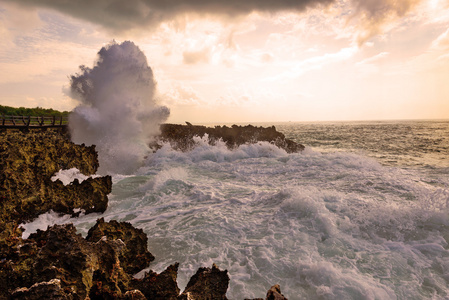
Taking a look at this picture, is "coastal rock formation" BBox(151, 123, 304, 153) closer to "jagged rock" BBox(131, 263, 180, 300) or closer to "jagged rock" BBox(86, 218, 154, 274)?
"jagged rock" BBox(86, 218, 154, 274)

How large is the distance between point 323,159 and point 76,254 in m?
15.0

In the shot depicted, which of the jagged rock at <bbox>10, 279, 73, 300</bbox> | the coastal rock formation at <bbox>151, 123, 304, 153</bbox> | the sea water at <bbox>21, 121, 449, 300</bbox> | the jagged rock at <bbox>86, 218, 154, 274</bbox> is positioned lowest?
the sea water at <bbox>21, 121, 449, 300</bbox>

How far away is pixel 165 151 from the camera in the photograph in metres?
18.3

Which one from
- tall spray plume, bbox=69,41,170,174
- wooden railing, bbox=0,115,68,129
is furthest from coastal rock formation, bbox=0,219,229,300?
wooden railing, bbox=0,115,68,129

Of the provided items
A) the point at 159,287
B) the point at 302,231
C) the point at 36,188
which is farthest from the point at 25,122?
the point at 302,231

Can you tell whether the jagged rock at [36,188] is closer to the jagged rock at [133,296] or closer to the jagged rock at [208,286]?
the jagged rock at [133,296]

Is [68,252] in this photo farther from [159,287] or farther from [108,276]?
[159,287]

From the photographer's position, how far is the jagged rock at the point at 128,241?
424 cm

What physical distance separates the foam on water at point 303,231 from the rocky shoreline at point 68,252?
62cm

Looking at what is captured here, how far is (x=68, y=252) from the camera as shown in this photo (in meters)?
3.07

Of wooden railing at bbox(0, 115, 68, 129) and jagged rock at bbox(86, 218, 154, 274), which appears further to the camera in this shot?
wooden railing at bbox(0, 115, 68, 129)

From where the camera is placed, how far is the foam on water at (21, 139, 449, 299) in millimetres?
4043

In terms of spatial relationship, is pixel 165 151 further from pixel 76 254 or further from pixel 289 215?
pixel 76 254

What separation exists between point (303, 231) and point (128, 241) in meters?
4.00
